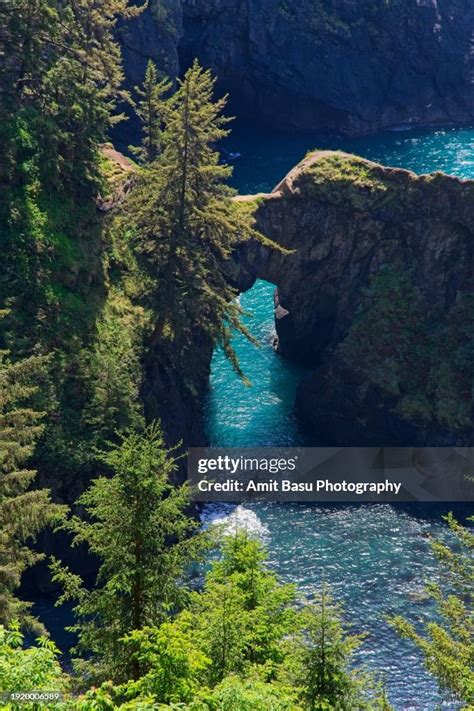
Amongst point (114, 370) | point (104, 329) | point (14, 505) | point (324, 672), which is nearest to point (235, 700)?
point (324, 672)

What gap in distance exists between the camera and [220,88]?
371ft

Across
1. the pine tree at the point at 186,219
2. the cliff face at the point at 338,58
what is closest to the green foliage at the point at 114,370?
the pine tree at the point at 186,219

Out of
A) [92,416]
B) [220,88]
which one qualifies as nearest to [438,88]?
[220,88]

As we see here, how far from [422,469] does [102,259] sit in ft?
82.4

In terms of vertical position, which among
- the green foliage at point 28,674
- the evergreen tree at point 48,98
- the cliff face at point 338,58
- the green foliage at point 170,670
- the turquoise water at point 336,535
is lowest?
the turquoise water at point 336,535

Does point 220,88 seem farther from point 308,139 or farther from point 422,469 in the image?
point 422,469

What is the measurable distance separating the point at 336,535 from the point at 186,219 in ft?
67.2

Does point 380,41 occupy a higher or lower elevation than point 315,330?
higher

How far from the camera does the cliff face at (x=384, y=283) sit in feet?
195

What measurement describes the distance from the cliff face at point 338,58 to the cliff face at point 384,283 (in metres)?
53.0

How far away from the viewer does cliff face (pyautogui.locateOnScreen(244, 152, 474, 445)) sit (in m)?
59.4

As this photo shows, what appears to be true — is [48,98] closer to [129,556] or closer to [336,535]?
[336,535]

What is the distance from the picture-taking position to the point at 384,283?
62000 millimetres

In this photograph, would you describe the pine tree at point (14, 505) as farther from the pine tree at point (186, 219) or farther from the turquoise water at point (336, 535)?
the turquoise water at point (336, 535)
